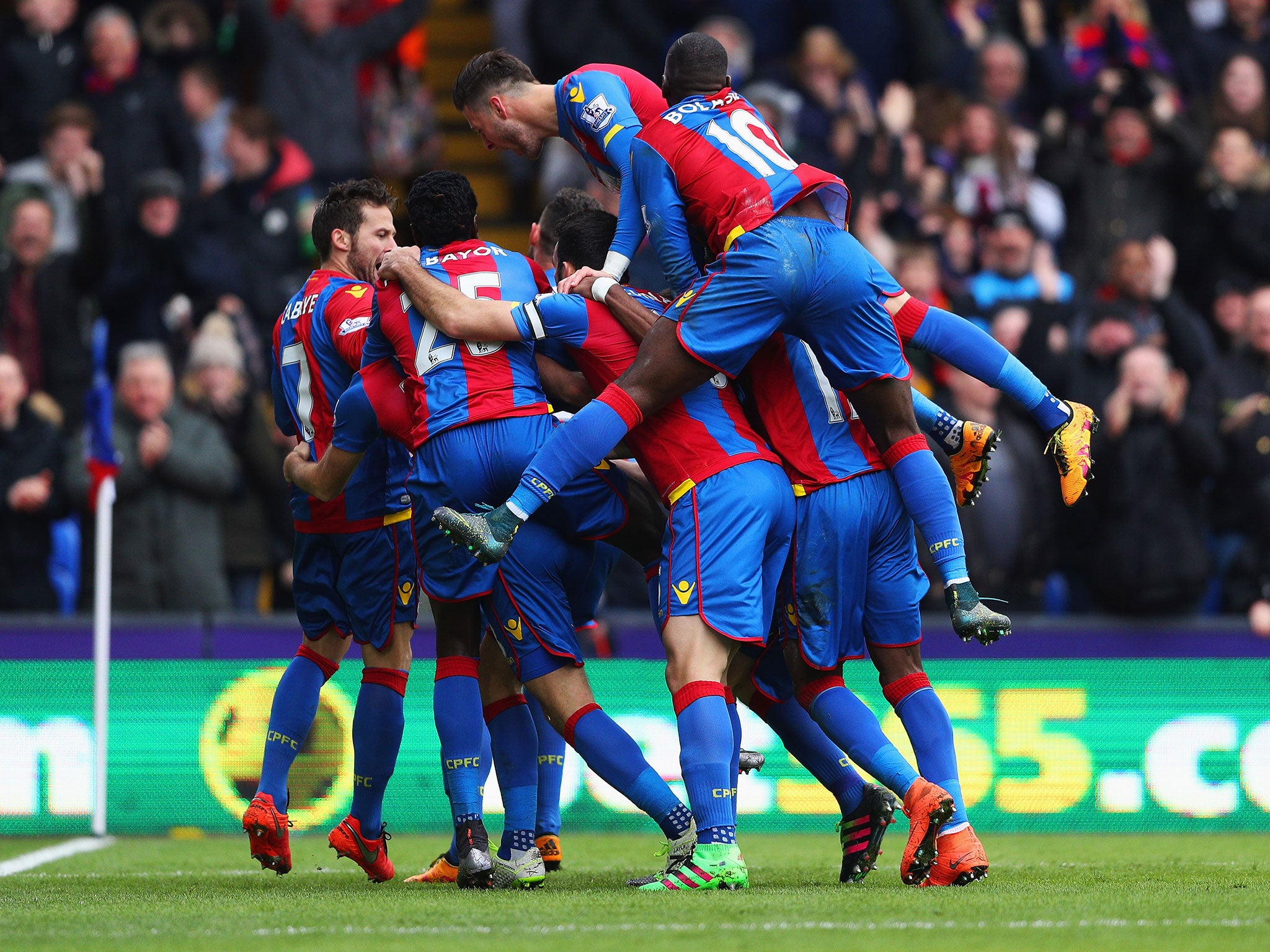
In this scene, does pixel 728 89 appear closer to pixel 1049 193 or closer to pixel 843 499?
pixel 843 499

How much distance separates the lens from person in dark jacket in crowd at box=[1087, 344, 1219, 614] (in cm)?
916

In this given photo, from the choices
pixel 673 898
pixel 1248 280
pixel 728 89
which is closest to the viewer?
pixel 673 898

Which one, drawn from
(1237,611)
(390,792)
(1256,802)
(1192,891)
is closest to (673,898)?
(1192,891)

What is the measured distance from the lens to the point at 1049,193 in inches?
483

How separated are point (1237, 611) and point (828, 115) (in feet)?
15.4

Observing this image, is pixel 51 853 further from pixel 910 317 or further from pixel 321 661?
pixel 910 317

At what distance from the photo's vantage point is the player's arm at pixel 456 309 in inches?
230

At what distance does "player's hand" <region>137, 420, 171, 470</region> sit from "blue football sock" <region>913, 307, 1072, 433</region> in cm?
466

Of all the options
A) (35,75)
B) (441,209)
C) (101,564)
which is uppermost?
(35,75)

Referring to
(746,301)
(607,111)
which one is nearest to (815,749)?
(746,301)

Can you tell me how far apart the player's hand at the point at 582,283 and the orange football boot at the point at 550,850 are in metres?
2.11

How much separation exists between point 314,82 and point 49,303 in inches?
108

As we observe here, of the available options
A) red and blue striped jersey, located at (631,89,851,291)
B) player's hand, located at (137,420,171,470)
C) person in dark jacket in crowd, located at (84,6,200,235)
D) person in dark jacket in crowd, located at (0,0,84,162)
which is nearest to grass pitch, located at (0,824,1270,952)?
red and blue striped jersey, located at (631,89,851,291)

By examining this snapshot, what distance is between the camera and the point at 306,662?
6.77 metres
